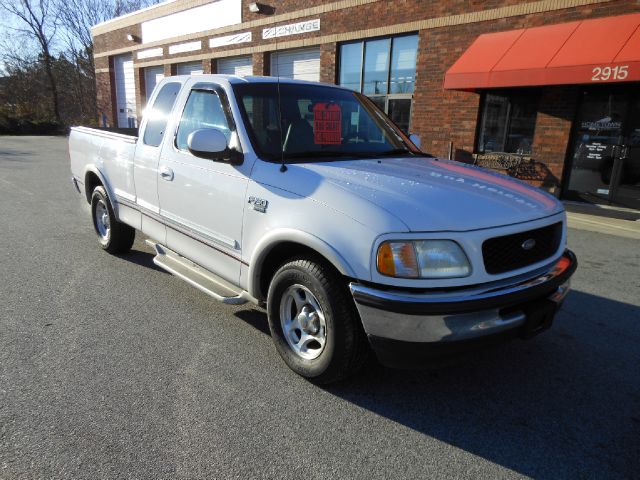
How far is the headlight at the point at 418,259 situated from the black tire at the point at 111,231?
3.88m

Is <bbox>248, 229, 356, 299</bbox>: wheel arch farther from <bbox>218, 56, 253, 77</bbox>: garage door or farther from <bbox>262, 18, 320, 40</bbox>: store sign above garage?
<bbox>218, 56, 253, 77</bbox>: garage door

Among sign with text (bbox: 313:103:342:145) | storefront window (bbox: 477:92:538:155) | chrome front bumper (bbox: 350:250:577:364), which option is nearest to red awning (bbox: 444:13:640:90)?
storefront window (bbox: 477:92:538:155)

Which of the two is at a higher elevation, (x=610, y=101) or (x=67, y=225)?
(x=610, y=101)

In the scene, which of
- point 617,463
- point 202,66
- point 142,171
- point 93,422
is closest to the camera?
point 617,463

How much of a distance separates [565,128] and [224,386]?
382 inches

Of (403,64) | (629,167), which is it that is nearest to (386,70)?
(403,64)

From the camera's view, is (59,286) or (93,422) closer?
(93,422)

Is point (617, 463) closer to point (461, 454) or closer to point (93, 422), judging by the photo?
point (461, 454)

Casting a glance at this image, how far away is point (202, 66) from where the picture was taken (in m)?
20.0

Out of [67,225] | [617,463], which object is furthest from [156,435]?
[67,225]

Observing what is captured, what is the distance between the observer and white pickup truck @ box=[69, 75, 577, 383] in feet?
7.82

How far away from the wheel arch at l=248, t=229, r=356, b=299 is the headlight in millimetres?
207

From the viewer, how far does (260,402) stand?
109 inches

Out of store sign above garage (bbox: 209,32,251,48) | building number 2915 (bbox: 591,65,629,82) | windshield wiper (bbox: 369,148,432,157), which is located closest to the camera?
windshield wiper (bbox: 369,148,432,157)
